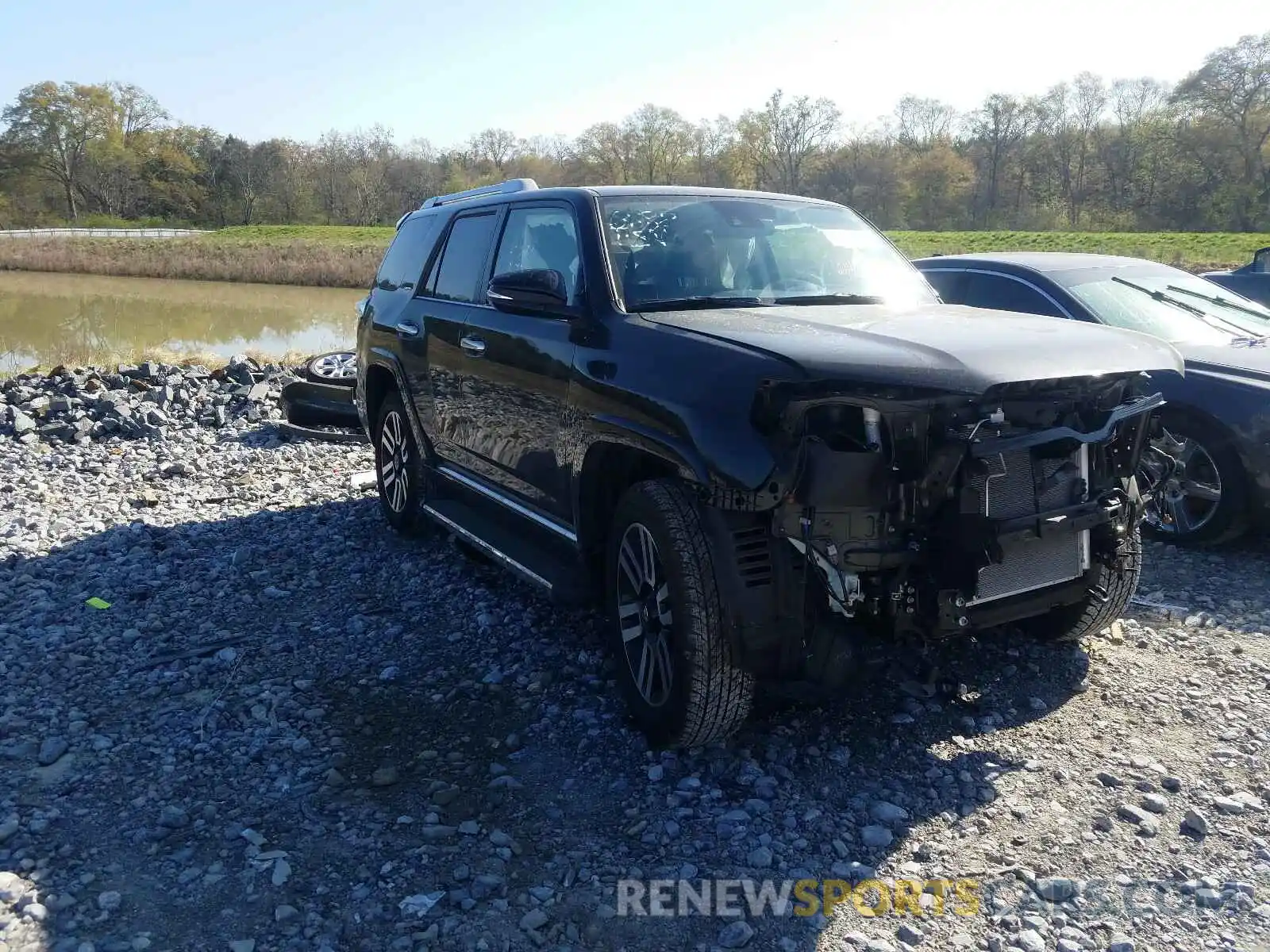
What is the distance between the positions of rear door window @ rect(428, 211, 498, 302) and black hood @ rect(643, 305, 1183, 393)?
1653 mm

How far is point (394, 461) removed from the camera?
21.3 ft

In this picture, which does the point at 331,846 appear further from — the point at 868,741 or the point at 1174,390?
the point at 1174,390

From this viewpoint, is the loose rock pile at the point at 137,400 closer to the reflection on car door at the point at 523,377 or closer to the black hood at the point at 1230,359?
the reflection on car door at the point at 523,377

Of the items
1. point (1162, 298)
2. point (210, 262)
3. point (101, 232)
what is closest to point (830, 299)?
point (1162, 298)

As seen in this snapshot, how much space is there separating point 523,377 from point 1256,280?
9.70 metres

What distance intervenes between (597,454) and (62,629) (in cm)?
306

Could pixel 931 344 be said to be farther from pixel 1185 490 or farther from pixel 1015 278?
pixel 1015 278

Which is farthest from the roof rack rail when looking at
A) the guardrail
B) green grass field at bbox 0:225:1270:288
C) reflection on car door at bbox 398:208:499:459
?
the guardrail

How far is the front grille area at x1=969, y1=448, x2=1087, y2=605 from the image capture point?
3359 mm

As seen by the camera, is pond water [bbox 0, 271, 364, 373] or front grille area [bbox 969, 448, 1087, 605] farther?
pond water [bbox 0, 271, 364, 373]

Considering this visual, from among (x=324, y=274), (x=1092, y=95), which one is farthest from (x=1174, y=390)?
(x=1092, y=95)

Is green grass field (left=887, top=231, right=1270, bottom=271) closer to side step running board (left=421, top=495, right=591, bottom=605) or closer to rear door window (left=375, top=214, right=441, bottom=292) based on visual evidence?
rear door window (left=375, top=214, right=441, bottom=292)

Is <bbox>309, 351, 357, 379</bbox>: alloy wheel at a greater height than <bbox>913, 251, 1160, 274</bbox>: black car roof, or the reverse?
<bbox>913, 251, 1160, 274</bbox>: black car roof

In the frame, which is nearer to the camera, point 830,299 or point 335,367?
point 830,299
